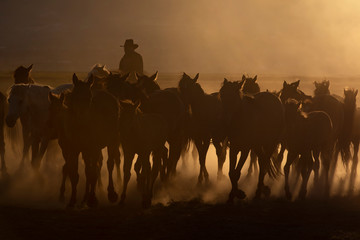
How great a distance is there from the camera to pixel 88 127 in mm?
9383

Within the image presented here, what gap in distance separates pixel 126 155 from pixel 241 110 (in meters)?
1.96

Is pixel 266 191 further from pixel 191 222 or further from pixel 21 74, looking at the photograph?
pixel 21 74

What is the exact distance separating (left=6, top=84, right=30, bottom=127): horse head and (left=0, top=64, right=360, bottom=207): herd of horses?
0.02 m

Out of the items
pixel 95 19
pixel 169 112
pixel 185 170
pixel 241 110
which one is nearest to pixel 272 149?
pixel 241 110

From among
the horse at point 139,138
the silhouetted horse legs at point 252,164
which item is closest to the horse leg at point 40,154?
the horse at point 139,138

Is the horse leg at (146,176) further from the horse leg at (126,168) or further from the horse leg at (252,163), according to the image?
the horse leg at (252,163)

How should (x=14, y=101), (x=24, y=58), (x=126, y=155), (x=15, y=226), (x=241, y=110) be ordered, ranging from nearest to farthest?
1. (x=15, y=226)
2. (x=126, y=155)
3. (x=241, y=110)
4. (x=14, y=101)
5. (x=24, y=58)

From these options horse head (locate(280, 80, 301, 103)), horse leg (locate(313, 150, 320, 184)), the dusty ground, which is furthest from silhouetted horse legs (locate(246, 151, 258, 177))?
the dusty ground

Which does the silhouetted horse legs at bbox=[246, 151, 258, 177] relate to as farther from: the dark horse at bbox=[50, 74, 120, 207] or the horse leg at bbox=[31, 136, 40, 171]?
the dark horse at bbox=[50, 74, 120, 207]

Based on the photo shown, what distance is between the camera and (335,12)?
615ft

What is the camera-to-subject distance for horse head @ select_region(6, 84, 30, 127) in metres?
11.6

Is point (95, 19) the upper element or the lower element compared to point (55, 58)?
upper

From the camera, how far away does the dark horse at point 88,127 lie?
9242 millimetres

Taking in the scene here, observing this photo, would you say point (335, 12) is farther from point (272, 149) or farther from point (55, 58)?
point (272, 149)
